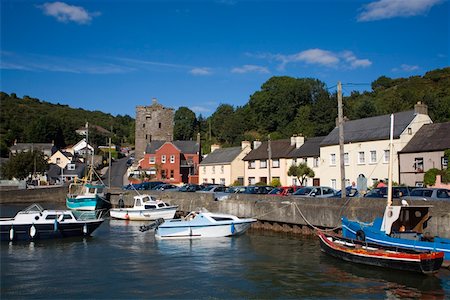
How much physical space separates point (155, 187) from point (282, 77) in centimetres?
6769

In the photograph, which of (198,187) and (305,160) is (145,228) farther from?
(305,160)

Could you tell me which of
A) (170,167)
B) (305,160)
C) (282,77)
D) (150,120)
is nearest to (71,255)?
(305,160)

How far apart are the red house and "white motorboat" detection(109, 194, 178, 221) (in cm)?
3511

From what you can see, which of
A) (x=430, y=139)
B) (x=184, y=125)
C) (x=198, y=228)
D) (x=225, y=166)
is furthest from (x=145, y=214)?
(x=184, y=125)

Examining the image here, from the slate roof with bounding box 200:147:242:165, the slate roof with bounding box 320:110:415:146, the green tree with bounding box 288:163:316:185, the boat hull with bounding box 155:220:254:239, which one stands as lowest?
the boat hull with bounding box 155:220:254:239

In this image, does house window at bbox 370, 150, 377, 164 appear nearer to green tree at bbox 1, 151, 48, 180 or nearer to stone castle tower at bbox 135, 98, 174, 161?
stone castle tower at bbox 135, 98, 174, 161

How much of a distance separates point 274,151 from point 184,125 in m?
90.8

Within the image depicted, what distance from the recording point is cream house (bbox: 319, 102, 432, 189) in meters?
48.7

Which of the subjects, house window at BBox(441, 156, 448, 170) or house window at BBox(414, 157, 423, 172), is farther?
house window at BBox(414, 157, 423, 172)

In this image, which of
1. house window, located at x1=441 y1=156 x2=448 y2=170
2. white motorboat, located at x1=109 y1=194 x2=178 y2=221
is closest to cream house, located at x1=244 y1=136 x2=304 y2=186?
white motorboat, located at x1=109 y1=194 x2=178 y2=221

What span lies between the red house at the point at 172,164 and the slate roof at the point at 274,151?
18.5 metres

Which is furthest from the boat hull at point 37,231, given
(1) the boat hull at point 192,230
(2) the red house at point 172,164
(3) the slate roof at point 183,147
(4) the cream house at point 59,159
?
(4) the cream house at point 59,159

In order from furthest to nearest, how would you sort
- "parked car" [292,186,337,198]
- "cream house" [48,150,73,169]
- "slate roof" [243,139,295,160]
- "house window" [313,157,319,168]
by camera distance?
1. "cream house" [48,150,73,169]
2. "slate roof" [243,139,295,160]
3. "house window" [313,157,319,168]
4. "parked car" [292,186,337,198]

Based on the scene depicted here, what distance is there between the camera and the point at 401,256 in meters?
20.8
